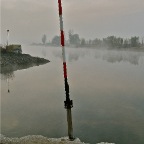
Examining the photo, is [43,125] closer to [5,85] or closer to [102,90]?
[102,90]

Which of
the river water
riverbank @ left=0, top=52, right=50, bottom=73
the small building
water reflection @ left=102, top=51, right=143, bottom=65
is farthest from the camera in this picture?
water reflection @ left=102, top=51, right=143, bottom=65

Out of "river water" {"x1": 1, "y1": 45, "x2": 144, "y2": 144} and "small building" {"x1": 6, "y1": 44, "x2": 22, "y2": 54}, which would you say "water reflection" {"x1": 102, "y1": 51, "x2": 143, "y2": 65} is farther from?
"river water" {"x1": 1, "y1": 45, "x2": 144, "y2": 144}

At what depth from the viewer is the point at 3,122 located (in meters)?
18.5

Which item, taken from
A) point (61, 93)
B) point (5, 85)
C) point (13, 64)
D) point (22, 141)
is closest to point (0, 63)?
point (13, 64)

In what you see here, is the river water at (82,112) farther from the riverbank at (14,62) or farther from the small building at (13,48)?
the small building at (13,48)

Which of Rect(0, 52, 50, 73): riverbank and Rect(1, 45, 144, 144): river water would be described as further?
Rect(0, 52, 50, 73): riverbank

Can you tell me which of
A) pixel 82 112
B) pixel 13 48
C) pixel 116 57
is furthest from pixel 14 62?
pixel 116 57

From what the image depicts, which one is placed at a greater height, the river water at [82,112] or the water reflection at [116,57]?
the water reflection at [116,57]

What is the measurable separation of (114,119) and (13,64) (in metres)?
40.2

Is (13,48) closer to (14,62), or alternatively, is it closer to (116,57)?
(14,62)

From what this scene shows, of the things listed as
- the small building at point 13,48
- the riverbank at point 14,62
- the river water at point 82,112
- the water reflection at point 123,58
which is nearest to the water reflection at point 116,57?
the water reflection at point 123,58

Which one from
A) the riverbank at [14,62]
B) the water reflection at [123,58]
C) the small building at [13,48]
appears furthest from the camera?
the water reflection at [123,58]

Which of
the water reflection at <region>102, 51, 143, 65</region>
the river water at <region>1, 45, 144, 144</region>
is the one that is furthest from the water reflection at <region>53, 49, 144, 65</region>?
the river water at <region>1, 45, 144, 144</region>

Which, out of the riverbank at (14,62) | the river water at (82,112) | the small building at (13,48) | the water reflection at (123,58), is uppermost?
the small building at (13,48)
